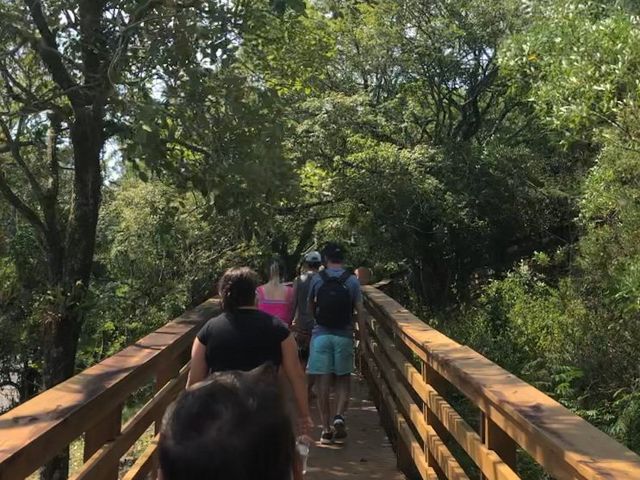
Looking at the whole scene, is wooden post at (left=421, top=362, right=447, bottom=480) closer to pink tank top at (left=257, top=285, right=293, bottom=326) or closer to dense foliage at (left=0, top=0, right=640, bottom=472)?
pink tank top at (left=257, top=285, right=293, bottom=326)

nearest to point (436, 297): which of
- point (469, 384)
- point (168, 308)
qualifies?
point (168, 308)

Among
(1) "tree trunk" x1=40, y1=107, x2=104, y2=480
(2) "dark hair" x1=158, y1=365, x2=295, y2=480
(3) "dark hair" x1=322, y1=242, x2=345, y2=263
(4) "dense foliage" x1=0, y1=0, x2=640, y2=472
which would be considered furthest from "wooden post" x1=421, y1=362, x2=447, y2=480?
(1) "tree trunk" x1=40, y1=107, x2=104, y2=480

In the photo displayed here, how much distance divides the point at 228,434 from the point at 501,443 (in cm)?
189

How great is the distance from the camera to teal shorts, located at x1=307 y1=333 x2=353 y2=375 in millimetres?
6066

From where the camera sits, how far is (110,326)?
1334cm

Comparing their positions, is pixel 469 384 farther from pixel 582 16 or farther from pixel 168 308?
pixel 168 308

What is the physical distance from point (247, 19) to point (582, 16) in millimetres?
4280

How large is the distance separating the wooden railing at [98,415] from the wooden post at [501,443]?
1596mm

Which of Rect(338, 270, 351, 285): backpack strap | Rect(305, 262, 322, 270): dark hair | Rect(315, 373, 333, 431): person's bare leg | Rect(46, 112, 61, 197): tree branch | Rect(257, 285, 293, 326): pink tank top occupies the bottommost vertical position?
Rect(315, 373, 333, 431): person's bare leg

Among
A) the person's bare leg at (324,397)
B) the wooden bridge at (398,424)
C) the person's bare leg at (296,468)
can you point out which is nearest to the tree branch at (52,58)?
the wooden bridge at (398,424)

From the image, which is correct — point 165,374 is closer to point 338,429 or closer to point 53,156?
point 338,429

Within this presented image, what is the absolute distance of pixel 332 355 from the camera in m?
6.11

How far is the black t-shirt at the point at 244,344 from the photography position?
356cm

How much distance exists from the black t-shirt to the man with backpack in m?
2.43
